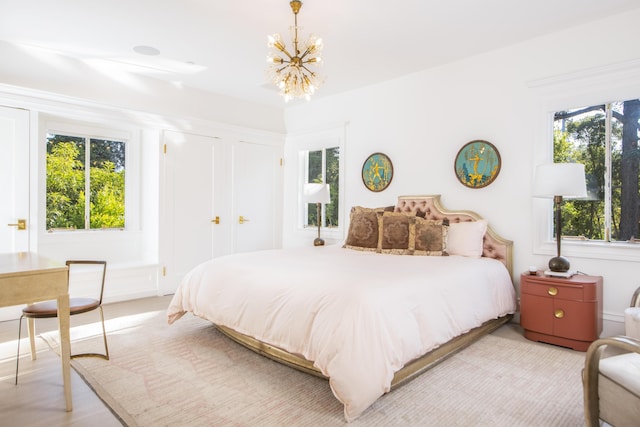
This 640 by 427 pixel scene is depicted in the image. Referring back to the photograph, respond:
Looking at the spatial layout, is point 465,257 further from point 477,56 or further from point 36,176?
point 36,176

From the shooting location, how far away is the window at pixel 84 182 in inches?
178

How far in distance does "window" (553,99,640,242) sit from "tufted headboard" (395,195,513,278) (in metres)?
0.57

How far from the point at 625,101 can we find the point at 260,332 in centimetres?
359

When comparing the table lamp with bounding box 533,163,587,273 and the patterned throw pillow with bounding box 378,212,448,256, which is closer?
the table lamp with bounding box 533,163,587,273

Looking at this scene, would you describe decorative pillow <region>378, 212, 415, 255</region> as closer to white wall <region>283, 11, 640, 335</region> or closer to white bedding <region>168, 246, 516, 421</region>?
white bedding <region>168, 246, 516, 421</region>

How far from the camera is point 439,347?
8.48ft

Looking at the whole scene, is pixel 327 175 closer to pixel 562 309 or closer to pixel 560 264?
pixel 560 264

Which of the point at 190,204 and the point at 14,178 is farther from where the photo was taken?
the point at 190,204

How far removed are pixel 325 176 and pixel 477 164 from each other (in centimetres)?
237

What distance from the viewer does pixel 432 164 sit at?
14.4 ft

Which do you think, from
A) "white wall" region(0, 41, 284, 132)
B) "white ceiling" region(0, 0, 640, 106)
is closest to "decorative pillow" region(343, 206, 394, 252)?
"white ceiling" region(0, 0, 640, 106)

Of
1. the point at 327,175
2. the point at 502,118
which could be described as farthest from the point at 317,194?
the point at 502,118

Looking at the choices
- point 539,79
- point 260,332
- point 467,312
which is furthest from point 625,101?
point 260,332

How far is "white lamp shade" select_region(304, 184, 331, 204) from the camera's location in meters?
5.09
